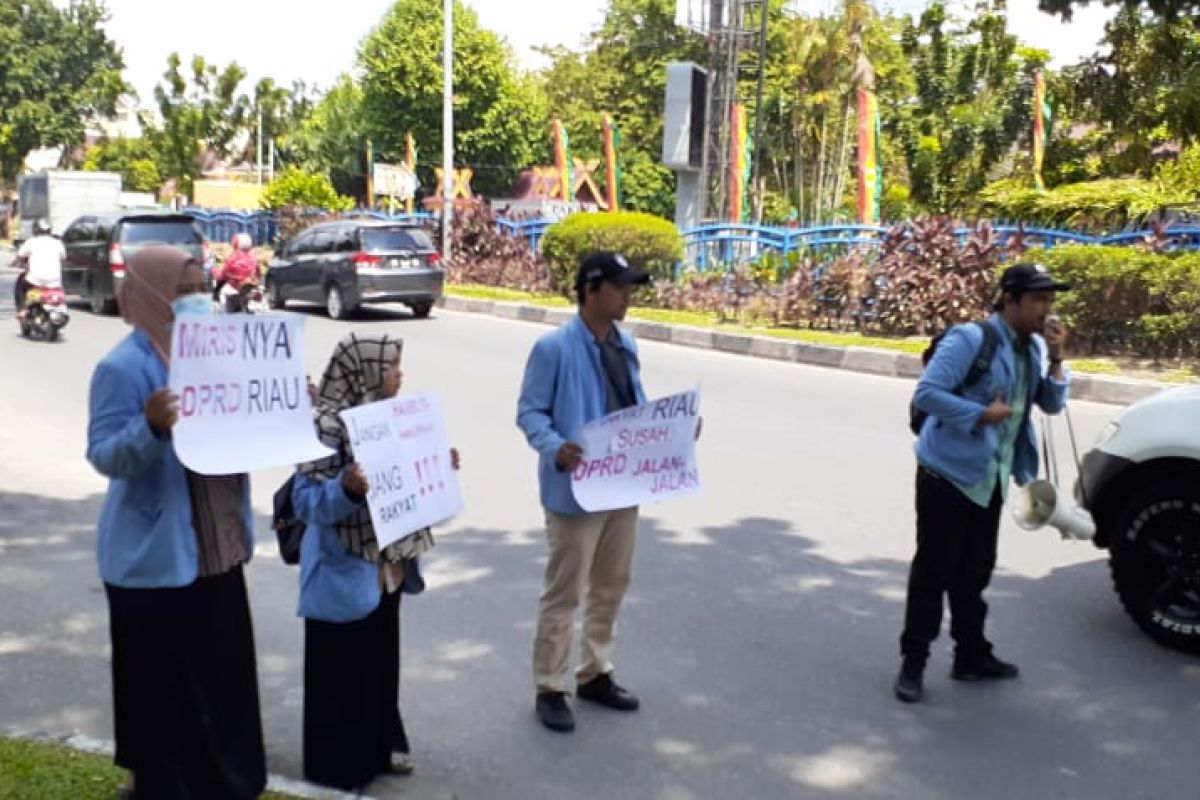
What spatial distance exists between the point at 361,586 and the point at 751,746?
152 cm

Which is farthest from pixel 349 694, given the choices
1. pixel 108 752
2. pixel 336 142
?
pixel 336 142

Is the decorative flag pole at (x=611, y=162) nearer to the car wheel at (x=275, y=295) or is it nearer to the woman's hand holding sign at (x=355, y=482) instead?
the car wheel at (x=275, y=295)

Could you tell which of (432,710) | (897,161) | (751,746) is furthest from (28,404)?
(897,161)

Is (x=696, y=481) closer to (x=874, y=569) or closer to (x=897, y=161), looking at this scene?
(x=874, y=569)

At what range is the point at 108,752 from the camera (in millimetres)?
4074

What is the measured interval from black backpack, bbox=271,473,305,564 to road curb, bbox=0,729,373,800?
688 mm

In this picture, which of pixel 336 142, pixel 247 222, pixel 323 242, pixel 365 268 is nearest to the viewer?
pixel 365 268

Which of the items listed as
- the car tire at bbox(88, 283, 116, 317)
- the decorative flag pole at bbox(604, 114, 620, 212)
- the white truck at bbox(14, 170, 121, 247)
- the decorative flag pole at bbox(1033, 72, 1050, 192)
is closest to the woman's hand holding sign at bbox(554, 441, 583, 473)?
the car tire at bbox(88, 283, 116, 317)

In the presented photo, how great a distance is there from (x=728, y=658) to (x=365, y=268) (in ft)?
50.0

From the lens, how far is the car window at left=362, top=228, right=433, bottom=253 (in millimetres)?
19797

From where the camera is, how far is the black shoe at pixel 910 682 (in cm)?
478

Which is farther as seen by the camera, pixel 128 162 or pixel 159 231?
pixel 128 162

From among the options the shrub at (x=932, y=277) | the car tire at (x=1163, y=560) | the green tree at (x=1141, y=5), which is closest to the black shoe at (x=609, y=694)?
the car tire at (x=1163, y=560)

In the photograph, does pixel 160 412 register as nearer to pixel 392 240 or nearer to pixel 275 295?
pixel 392 240
